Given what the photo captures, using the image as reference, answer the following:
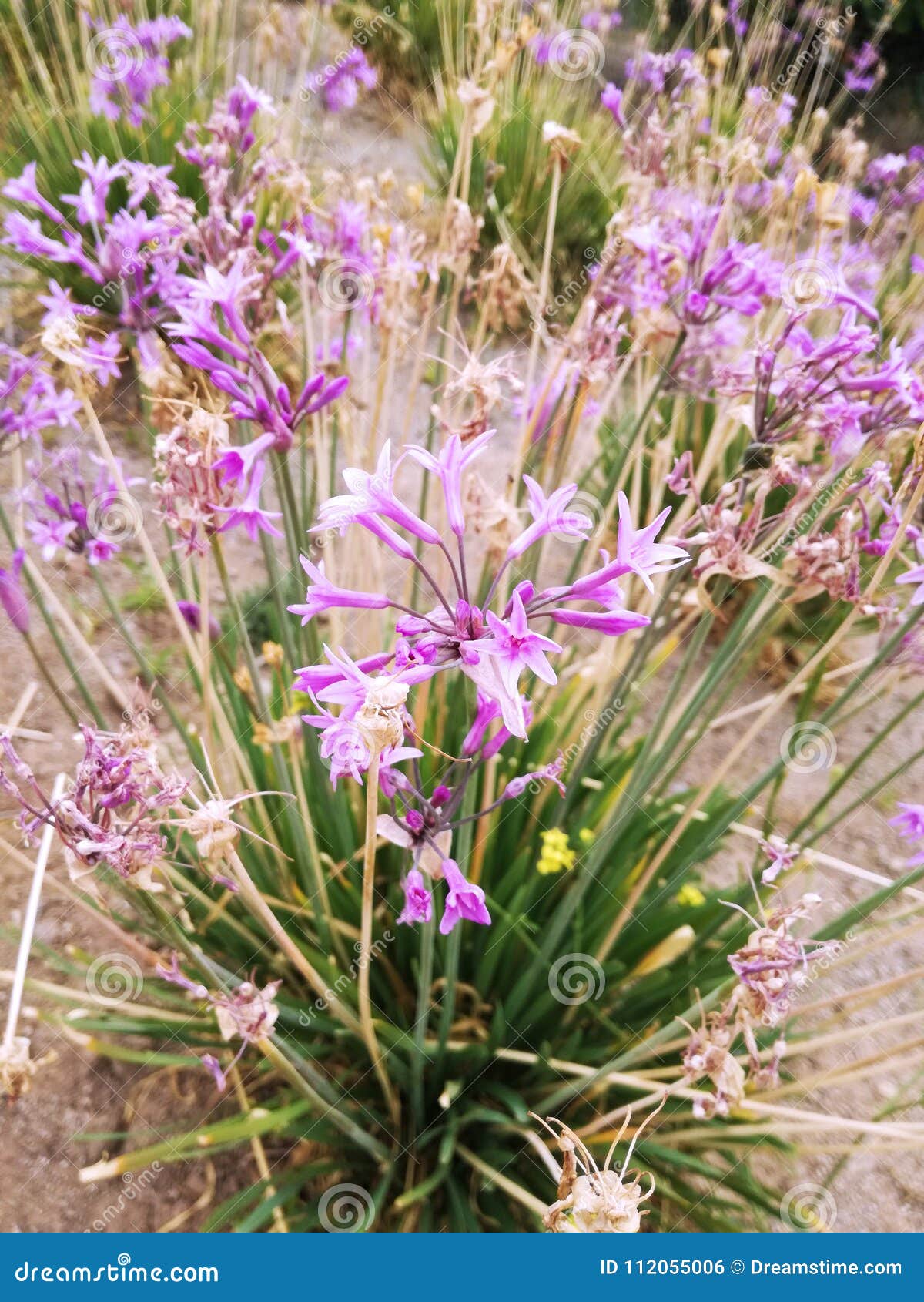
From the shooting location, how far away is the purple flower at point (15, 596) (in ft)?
4.91

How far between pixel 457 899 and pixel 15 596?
101cm

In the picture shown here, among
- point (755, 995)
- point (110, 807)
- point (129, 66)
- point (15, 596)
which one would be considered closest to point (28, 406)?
point (15, 596)

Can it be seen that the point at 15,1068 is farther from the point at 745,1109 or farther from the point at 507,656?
the point at 745,1109

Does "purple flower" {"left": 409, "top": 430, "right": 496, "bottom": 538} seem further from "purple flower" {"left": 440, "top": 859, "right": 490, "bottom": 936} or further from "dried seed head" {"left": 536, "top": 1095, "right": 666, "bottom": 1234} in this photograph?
"dried seed head" {"left": 536, "top": 1095, "right": 666, "bottom": 1234}

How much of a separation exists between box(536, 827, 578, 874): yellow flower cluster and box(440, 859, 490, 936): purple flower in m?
0.66

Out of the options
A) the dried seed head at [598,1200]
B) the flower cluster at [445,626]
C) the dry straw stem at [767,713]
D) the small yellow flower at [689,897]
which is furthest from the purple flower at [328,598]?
the small yellow flower at [689,897]

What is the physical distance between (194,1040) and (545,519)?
1.41m

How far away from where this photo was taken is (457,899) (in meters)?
1.02

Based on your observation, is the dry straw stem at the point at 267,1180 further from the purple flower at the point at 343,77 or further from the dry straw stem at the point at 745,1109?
the purple flower at the point at 343,77

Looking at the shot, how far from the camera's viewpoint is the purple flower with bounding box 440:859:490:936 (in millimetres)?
964

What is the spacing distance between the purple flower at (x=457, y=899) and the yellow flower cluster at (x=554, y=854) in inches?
26.1

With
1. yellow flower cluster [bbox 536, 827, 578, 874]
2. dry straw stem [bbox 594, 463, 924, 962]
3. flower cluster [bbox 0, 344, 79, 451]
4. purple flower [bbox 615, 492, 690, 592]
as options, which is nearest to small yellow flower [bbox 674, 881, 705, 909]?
dry straw stem [bbox 594, 463, 924, 962]

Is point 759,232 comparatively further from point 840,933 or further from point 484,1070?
point 484,1070

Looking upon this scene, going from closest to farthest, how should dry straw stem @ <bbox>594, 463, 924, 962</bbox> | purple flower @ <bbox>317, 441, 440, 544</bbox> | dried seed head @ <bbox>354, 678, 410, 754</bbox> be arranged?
dried seed head @ <bbox>354, 678, 410, 754</bbox>, purple flower @ <bbox>317, 441, 440, 544</bbox>, dry straw stem @ <bbox>594, 463, 924, 962</bbox>
